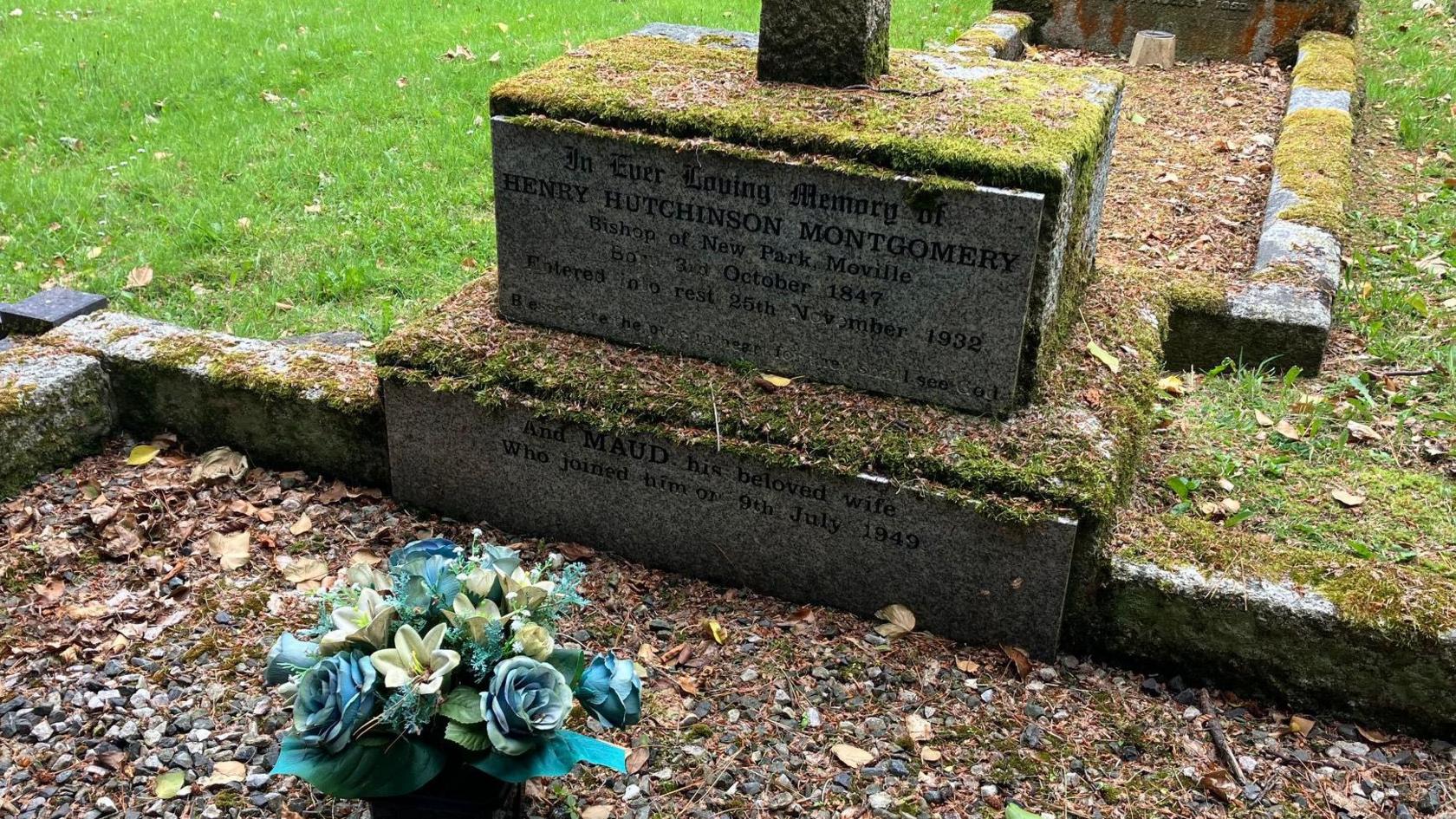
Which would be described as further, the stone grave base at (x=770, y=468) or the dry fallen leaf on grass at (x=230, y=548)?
the dry fallen leaf on grass at (x=230, y=548)

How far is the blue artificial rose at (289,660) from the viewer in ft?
7.92

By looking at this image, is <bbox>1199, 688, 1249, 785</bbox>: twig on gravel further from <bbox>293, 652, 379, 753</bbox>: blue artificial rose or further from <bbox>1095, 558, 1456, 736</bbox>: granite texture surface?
<bbox>293, 652, 379, 753</bbox>: blue artificial rose

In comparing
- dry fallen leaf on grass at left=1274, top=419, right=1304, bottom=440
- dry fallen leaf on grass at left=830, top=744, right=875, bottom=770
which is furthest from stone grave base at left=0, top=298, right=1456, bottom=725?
dry fallen leaf on grass at left=1274, top=419, right=1304, bottom=440

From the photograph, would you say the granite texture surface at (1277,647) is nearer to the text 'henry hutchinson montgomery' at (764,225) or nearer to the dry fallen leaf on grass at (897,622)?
the dry fallen leaf on grass at (897,622)

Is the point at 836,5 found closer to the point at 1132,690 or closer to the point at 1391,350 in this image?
the point at 1132,690

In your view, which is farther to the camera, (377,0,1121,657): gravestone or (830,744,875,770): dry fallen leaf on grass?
(377,0,1121,657): gravestone

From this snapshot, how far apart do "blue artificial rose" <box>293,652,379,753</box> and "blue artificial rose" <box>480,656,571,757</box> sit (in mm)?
233

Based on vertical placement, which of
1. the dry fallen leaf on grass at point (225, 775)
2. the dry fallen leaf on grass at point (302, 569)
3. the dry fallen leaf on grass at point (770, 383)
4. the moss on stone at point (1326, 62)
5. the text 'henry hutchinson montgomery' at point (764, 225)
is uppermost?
the moss on stone at point (1326, 62)

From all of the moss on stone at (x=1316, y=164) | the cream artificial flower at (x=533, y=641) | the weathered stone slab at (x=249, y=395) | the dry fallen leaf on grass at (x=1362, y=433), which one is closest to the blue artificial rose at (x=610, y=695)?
the cream artificial flower at (x=533, y=641)

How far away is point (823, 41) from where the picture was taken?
11.9 ft

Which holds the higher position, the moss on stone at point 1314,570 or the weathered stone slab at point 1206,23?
the weathered stone slab at point 1206,23

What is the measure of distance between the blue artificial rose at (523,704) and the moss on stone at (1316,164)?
200 inches

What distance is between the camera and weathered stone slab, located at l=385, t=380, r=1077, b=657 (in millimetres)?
3262

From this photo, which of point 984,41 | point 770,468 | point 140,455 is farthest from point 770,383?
point 984,41
